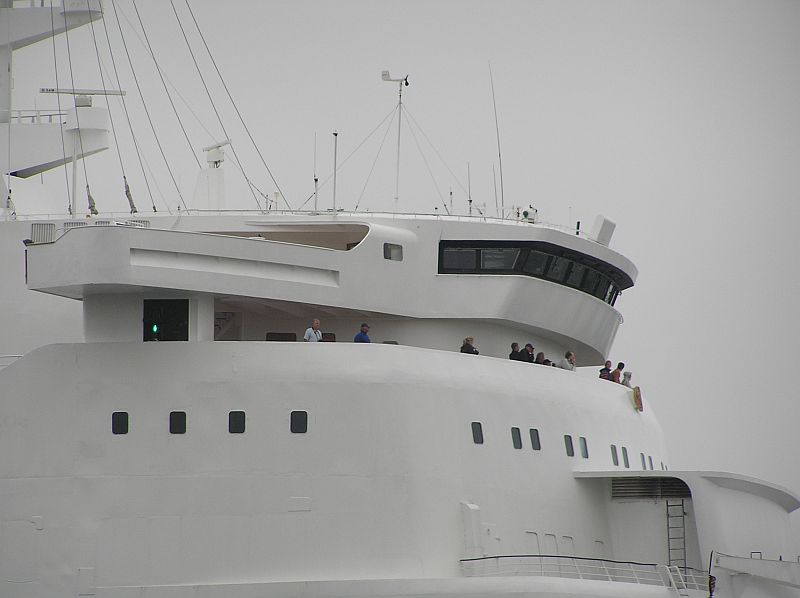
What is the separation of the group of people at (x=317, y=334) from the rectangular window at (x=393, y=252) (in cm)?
118

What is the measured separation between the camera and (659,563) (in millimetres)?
23969

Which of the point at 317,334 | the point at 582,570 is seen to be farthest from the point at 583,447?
the point at 317,334

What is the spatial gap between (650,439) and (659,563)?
4200 mm

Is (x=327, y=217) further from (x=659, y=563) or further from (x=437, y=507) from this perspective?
(x=659, y=563)

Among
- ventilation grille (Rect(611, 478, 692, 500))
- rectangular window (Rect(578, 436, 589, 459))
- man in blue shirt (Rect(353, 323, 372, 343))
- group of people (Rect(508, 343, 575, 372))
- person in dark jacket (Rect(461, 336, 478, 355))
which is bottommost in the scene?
ventilation grille (Rect(611, 478, 692, 500))

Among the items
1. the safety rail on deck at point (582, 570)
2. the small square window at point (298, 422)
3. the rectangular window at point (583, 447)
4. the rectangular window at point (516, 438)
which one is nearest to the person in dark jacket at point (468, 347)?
the rectangular window at point (516, 438)

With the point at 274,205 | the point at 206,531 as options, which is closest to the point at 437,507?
the point at 206,531

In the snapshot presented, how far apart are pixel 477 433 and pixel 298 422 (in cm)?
286

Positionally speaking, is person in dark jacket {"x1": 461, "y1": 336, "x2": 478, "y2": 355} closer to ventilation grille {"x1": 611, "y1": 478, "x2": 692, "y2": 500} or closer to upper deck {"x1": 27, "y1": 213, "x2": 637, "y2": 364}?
upper deck {"x1": 27, "y1": 213, "x2": 637, "y2": 364}

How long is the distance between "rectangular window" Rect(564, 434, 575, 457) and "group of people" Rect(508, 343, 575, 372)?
1.55 meters

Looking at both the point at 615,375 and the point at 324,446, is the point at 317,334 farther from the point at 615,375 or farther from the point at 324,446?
the point at 615,375

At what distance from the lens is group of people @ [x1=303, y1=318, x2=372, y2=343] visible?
22.8 m

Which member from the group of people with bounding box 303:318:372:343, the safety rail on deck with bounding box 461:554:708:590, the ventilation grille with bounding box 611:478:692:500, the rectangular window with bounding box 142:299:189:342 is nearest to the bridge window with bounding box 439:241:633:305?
the group of people with bounding box 303:318:372:343

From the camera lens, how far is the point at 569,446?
957 inches
